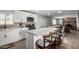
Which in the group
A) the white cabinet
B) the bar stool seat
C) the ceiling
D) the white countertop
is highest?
the ceiling

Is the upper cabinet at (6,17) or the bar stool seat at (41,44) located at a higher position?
the upper cabinet at (6,17)

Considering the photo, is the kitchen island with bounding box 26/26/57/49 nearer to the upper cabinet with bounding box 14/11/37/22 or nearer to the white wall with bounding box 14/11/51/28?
the white wall with bounding box 14/11/51/28

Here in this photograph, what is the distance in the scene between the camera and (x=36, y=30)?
6.87ft

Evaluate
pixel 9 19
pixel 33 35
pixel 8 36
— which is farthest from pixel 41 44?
pixel 9 19

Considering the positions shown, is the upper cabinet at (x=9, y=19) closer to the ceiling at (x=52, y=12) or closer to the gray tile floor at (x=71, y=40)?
the ceiling at (x=52, y=12)

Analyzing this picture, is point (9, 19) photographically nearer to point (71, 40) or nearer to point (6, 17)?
point (6, 17)

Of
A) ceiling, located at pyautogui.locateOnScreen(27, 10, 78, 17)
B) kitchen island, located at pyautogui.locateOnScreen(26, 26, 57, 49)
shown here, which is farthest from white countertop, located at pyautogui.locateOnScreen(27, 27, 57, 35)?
ceiling, located at pyautogui.locateOnScreen(27, 10, 78, 17)

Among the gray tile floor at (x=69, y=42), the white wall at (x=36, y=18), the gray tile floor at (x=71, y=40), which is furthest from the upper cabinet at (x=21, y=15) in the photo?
the gray tile floor at (x=71, y=40)
